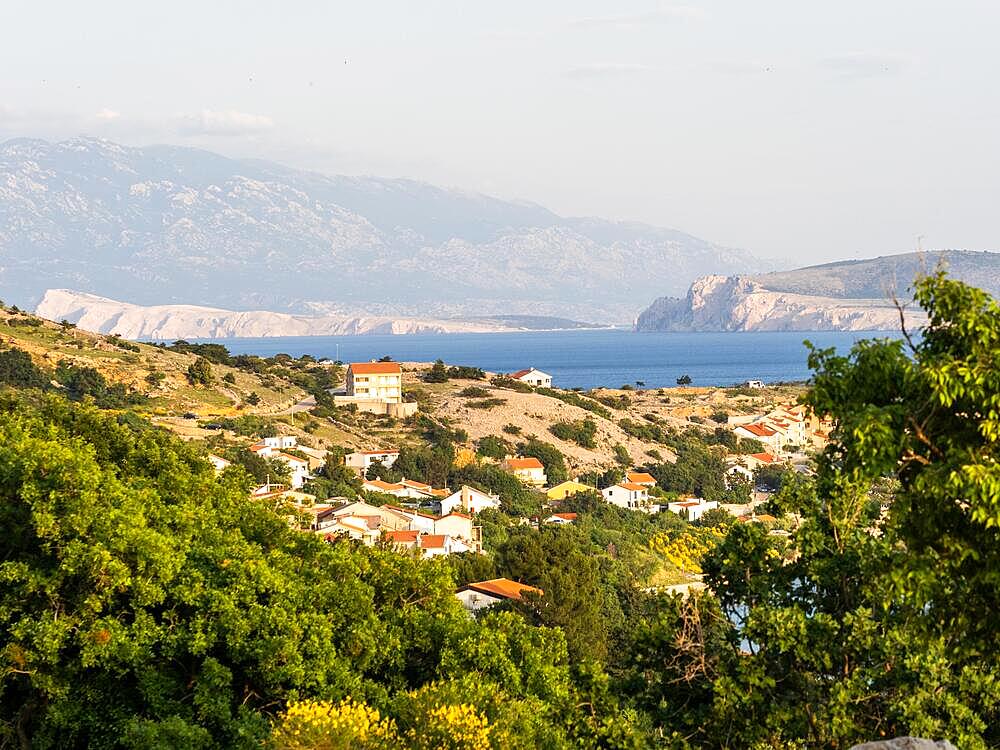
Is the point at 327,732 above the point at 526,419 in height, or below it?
above

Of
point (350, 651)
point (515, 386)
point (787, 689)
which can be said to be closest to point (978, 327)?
point (787, 689)

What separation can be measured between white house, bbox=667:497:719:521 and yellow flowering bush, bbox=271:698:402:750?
152 ft

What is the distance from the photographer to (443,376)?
87.4 m

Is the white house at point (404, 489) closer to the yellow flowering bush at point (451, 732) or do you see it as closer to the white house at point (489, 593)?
the white house at point (489, 593)

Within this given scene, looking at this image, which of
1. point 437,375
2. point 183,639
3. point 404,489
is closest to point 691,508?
point 404,489

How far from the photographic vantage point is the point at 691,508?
5709cm

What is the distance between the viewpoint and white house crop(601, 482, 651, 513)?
58875 millimetres

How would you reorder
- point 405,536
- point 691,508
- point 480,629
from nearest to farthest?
point 480,629
point 405,536
point 691,508

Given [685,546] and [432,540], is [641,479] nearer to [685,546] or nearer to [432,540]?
[685,546]

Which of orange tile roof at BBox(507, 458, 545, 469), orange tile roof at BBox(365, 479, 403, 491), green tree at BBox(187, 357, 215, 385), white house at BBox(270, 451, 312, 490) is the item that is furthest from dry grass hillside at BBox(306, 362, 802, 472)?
orange tile roof at BBox(365, 479, 403, 491)

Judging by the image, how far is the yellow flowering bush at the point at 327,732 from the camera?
10.4 metres

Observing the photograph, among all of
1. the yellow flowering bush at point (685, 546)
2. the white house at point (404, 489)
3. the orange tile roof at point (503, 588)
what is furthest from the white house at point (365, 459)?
the orange tile roof at point (503, 588)

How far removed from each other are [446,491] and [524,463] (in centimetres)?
1024

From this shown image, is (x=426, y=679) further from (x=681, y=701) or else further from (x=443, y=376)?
(x=443, y=376)
